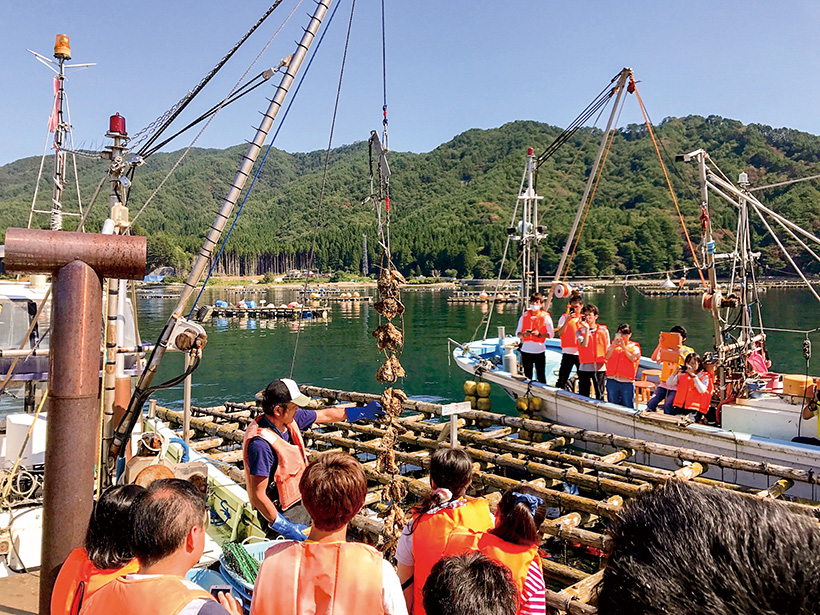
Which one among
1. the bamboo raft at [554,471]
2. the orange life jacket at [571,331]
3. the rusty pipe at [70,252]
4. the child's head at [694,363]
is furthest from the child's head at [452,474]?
the orange life jacket at [571,331]

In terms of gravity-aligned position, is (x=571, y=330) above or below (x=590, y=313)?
below

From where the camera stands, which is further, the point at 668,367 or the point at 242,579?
the point at 668,367

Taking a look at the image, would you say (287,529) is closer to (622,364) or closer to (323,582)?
(323,582)

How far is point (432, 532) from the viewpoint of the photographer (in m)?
3.31

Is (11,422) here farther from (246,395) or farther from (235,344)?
(235,344)

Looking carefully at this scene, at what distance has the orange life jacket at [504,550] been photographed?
3.09m

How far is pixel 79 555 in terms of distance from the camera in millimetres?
2871

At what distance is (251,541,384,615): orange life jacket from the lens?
2.59 meters

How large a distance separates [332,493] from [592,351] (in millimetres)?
10944

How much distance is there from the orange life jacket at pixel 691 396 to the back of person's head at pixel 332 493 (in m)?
10.0

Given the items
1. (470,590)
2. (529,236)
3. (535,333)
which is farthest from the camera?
(529,236)

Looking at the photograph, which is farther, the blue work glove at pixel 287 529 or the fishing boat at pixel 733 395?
the fishing boat at pixel 733 395

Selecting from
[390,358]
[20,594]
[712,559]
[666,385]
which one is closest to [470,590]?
[712,559]

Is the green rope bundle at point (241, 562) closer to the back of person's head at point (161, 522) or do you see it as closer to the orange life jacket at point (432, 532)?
the orange life jacket at point (432, 532)
